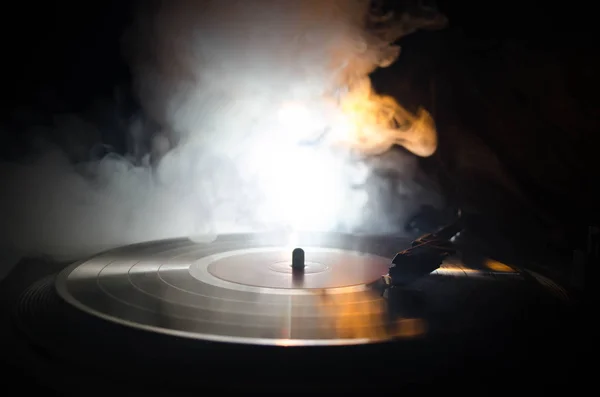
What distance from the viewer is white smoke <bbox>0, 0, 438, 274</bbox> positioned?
3.19 metres

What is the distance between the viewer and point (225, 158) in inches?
161

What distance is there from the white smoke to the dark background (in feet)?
0.92

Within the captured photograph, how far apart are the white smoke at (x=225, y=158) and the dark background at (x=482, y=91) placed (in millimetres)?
280

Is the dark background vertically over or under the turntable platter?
over

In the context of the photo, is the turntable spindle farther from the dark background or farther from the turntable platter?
the dark background

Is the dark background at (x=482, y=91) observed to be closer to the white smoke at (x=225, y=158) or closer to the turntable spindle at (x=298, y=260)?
the white smoke at (x=225, y=158)

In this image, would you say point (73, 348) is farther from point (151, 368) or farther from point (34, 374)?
point (151, 368)

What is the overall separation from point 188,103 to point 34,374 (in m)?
2.75

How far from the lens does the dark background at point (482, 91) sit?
10.3 feet

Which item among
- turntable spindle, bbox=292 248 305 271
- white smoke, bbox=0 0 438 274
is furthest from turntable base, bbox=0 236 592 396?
white smoke, bbox=0 0 438 274

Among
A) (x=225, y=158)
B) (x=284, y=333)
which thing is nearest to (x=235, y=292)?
(x=284, y=333)

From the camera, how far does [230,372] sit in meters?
1.25

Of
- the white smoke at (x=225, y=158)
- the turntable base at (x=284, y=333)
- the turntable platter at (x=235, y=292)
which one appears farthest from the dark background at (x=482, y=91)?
the turntable base at (x=284, y=333)

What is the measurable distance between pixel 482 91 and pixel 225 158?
2.02 m
